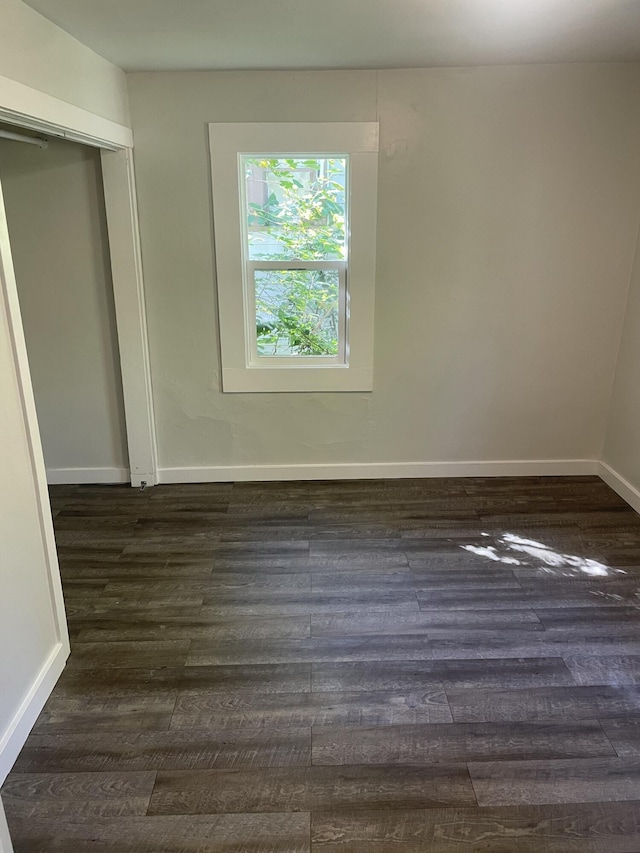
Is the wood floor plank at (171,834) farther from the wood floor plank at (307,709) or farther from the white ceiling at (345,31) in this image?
the white ceiling at (345,31)

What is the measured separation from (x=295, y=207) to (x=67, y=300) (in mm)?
1473

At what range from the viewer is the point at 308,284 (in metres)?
3.58

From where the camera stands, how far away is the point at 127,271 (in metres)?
3.40

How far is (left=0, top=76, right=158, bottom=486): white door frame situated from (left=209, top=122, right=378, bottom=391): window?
467mm

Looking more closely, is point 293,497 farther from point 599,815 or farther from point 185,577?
point 599,815

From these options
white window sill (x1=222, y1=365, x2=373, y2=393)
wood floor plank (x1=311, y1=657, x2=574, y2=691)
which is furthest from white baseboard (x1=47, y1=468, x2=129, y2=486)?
wood floor plank (x1=311, y1=657, x2=574, y2=691)

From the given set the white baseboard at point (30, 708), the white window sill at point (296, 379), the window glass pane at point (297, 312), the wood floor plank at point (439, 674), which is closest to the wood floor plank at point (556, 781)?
the wood floor plank at point (439, 674)

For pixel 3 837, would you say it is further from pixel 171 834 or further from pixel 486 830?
pixel 486 830

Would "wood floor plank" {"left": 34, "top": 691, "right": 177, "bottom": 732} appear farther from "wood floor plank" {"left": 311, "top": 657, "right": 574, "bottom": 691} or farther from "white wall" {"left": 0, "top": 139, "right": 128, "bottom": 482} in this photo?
"white wall" {"left": 0, "top": 139, "right": 128, "bottom": 482}

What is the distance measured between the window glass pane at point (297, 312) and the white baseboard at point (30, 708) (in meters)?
2.12

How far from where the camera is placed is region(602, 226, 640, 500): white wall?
347 centimetres

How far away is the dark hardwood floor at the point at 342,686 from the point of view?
1.67 m

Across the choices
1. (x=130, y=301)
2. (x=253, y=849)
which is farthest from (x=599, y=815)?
(x=130, y=301)

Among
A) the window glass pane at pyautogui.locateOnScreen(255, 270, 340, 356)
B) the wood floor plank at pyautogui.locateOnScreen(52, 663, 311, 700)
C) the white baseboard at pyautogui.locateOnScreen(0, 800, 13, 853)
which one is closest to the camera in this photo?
the white baseboard at pyautogui.locateOnScreen(0, 800, 13, 853)
